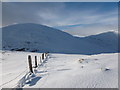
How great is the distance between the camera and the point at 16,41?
4394 cm

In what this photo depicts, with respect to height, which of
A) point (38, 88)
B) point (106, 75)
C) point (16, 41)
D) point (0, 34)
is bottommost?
point (38, 88)

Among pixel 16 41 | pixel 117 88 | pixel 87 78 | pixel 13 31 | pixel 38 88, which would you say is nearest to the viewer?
pixel 117 88

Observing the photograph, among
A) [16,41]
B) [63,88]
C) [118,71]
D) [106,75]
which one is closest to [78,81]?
[63,88]

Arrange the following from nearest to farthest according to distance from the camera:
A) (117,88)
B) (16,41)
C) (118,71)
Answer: (117,88) → (118,71) → (16,41)

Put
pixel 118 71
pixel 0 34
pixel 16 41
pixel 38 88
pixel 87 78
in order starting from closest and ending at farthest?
pixel 38 88 → pixel 87 78 → pixel 118 71 → pixel 16 41 → pixel 0 34

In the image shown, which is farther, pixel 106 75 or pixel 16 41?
pixel 16 41

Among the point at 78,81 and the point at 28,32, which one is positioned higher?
A: the point at 28,32

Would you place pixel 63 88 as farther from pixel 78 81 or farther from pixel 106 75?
pixel 106 75

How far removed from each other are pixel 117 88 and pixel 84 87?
4.11 feet

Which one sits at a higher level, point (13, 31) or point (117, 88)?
point (13, 31)

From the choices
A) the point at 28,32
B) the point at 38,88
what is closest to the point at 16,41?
the point at 28,32

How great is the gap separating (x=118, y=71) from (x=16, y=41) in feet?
143

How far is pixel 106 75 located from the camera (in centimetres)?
525

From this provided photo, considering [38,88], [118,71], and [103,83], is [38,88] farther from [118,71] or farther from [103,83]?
[118,71]
